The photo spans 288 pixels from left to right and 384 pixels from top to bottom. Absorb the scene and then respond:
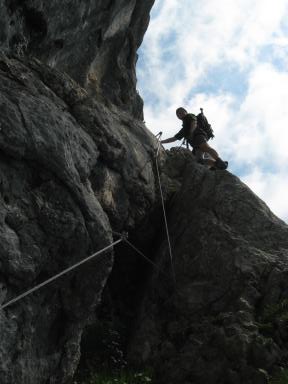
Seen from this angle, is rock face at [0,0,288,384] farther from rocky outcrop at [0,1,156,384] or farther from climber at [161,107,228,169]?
climber at [161,107,228,169]

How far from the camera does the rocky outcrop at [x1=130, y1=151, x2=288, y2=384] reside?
30.4ft

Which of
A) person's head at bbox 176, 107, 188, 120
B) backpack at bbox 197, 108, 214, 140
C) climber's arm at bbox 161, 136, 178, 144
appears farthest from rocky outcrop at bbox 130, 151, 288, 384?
person's head at bbox 176, 107, 188, 120

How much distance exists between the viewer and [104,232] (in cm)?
926

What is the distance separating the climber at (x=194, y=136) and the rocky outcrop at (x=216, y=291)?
1827 mm

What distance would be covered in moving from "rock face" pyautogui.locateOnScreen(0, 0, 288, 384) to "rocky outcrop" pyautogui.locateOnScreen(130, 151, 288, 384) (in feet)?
0.10

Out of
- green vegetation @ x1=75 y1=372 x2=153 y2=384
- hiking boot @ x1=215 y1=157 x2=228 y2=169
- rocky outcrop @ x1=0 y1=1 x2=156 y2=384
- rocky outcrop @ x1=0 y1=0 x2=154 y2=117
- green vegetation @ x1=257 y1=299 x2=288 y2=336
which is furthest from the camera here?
hiking boot @ x1=215 y1=157 x2=228 y2=169

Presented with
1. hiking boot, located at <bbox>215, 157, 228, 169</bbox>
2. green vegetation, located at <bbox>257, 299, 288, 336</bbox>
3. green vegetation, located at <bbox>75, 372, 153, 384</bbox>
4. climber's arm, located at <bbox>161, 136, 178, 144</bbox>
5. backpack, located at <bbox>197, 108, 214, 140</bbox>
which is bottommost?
green vegetation, located at <bbox>75, 372, 153, 384</bbox>

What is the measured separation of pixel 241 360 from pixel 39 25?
953 centimetres

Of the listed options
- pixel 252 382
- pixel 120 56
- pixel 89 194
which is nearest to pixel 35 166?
pixel 89 194

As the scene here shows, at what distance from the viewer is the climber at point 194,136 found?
1652 centimetres

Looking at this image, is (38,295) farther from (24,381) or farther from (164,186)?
(164,186)

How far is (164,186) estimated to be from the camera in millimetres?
14273

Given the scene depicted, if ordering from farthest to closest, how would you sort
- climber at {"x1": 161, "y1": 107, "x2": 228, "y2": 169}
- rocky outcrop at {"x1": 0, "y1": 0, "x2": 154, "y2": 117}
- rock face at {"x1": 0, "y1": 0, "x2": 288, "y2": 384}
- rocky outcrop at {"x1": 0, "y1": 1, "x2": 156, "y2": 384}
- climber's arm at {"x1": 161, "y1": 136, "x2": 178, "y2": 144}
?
climber at {"x1": 161, "y1": 107, "x2": 228, "y2": 169}, climber's arm at {"x1": 161, "y1": 136, "x2": 178, "y2": 144}, rocky outcrop at {"x1": 0, "y1": 0, "x2": 154, "y2": 117}, rock face at {"x1": 0, "y1": 0, "x2": 288, "y2": 384}, rocky outcrop at {"x1": 0, "y1": 1, "x2": 156, "y2": 384}

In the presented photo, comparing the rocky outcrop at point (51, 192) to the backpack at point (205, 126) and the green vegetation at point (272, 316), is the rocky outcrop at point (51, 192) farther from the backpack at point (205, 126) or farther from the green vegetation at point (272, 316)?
the backpack at point (205, 126)
